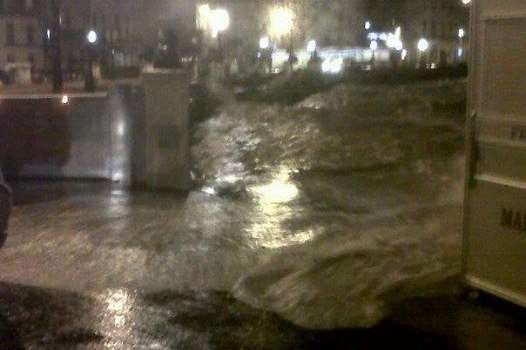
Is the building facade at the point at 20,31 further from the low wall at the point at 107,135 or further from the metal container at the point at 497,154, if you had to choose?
the metal container at the point at 497,154

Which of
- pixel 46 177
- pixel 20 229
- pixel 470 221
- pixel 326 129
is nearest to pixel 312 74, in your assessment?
pixel 326 129

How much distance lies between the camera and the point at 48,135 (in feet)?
40.0

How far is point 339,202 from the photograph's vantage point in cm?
1094

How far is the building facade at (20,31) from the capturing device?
70.7 meters

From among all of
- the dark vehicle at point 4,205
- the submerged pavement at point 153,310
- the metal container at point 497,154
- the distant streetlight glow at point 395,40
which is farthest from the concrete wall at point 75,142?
the distant streetlight glow at point 395,40

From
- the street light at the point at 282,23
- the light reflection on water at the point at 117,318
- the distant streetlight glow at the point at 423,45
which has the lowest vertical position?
the light reflection on water at the point at 117,318

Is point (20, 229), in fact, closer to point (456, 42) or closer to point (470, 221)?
point (470, 221)

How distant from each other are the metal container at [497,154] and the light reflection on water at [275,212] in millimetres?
2651

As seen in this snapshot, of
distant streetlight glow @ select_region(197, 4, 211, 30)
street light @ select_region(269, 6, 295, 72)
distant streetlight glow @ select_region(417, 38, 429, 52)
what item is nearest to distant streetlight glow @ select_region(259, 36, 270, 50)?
street light @ select_region(269, 6, 295, 72)

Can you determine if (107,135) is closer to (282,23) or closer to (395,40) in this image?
(282,23)

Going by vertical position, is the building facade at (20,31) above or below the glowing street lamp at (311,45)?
above

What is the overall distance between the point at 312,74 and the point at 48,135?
90.9 feet

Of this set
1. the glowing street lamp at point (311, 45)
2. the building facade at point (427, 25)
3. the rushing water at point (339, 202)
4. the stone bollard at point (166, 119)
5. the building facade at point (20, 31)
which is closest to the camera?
the rushing water at point (339, 202)

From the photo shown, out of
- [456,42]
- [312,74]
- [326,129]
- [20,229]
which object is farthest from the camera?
[456,42]
